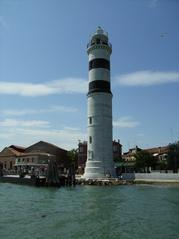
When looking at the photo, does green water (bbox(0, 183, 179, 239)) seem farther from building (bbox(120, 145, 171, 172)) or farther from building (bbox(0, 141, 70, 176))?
building (bbox(0, 141, 70, 176))

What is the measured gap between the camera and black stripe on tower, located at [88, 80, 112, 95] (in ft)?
216

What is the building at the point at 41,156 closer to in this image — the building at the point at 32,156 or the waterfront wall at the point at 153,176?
the building at the point at 32,156

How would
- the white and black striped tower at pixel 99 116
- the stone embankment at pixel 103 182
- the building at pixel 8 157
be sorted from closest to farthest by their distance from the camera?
the stone embankment at pixel 103 182 < the white and black striped tower at pixel 99 116 < the building at pixel 8 157

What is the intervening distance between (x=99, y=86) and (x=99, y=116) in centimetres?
530

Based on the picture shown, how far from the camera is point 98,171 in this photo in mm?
64938

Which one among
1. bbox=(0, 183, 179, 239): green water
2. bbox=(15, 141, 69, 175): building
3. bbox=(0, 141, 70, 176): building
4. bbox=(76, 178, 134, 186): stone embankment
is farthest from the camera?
bbox=(0, 141, 70, 176): building

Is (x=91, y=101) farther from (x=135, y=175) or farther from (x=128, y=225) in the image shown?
(x=128, y=225)

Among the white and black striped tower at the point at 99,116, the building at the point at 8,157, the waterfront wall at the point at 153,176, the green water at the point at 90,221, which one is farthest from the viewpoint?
the building at the point at 8,157

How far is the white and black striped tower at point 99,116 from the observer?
65688 millimetres

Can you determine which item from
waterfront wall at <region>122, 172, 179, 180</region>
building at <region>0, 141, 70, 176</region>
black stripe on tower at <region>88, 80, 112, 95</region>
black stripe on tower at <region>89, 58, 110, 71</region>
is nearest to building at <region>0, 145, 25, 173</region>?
building at <region>0, 141, 70, 176</region>

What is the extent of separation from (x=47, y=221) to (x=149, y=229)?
20.0ft

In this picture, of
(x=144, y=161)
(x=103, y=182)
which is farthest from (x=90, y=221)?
(x=144, y=161)

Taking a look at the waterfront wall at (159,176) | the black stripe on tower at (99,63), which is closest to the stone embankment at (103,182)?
the waterfront wall at (159,176)

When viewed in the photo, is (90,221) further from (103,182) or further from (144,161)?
(144,161)
